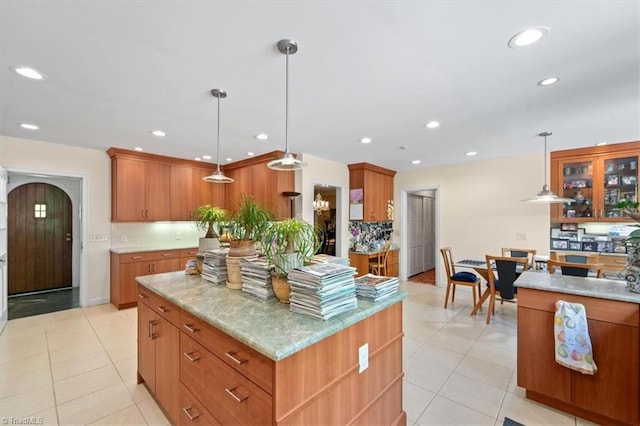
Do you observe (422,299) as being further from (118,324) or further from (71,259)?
(71,259)

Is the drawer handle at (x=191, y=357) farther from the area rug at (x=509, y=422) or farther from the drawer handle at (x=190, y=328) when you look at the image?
the area rug at (x=509, y=422)

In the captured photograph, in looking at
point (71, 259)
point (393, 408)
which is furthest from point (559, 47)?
point (71, 259)

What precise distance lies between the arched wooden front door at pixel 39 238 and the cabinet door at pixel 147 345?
4.68m

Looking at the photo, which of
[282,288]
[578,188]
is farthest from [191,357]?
[578,188]

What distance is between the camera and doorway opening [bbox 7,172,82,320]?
496 cm

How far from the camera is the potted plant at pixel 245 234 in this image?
2.00m

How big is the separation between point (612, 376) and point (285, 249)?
2.36 m

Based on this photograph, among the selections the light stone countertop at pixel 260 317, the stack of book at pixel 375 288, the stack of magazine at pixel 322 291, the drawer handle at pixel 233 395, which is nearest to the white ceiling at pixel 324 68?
the stack of magazine at pixel 322 291

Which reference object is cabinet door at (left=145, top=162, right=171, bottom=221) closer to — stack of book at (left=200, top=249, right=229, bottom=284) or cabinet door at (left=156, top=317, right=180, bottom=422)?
stack of book at (left=200, top=249, right=229, bottom=284)

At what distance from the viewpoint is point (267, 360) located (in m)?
1.16

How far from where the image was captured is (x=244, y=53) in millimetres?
1919

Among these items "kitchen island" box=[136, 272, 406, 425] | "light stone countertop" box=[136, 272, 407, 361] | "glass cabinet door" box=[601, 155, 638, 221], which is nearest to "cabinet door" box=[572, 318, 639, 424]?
"kitchen island" box=[136, 272, 406, 425]

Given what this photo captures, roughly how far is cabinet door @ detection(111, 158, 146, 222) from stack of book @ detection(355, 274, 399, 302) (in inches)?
176

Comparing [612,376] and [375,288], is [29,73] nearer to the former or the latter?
[375,288]
